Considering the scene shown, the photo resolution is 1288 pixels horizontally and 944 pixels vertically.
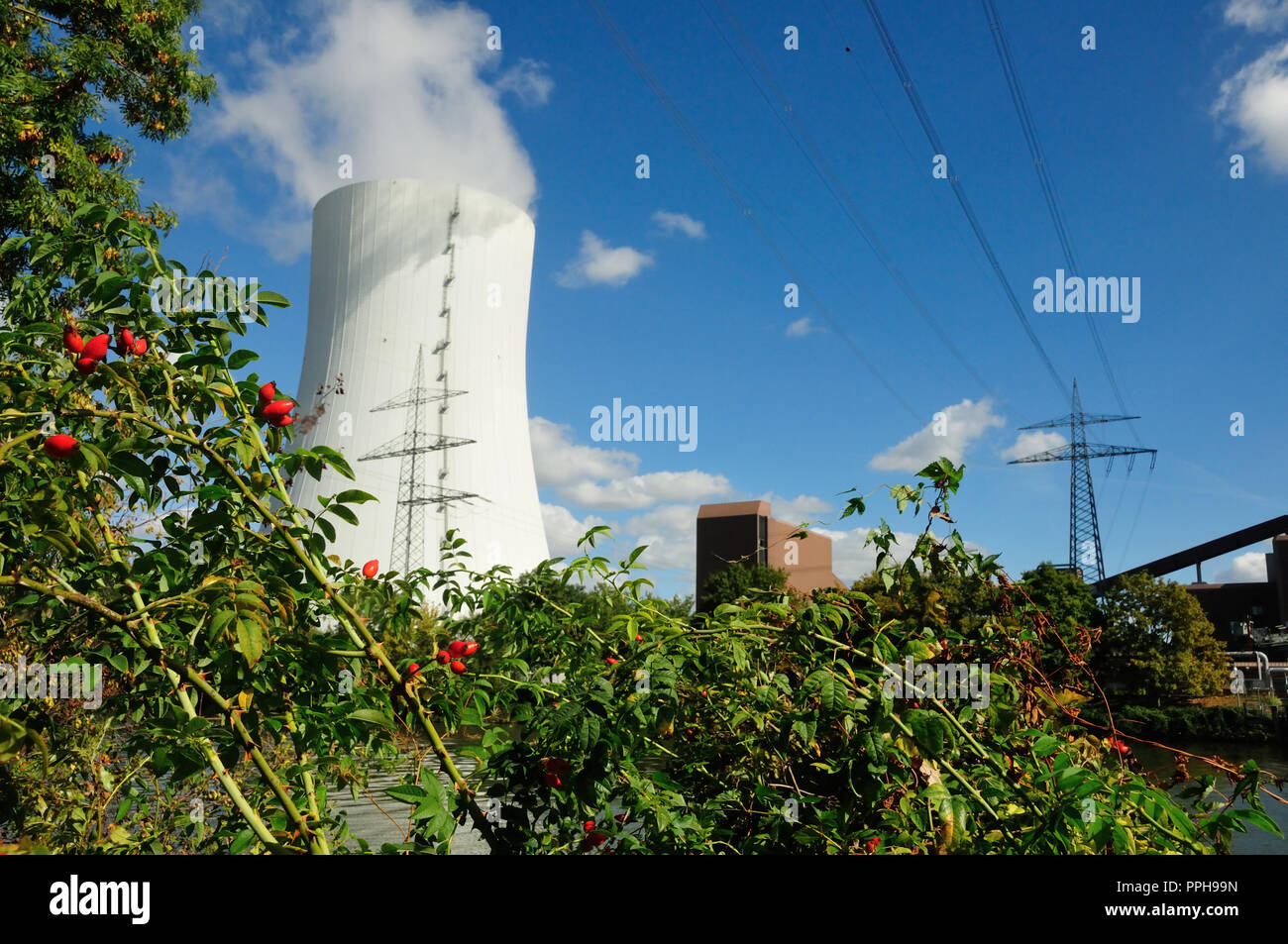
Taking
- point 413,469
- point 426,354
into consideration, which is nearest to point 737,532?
point 413,469

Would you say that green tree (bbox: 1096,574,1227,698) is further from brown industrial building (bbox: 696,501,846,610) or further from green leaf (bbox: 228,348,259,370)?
green leaf (bbox: 228,348,259,370)

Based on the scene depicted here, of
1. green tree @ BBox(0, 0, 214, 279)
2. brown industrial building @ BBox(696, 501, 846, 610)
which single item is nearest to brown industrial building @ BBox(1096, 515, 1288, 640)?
brown industrial building @ BBox(696, 501, 846, 610)

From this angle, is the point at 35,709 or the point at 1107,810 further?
the point at 35,709

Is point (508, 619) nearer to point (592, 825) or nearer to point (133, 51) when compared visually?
point (592, 825)

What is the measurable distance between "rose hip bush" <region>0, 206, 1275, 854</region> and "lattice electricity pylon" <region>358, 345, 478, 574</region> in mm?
19493

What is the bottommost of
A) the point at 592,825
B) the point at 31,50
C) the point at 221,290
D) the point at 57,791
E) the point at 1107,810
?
the point at 57,791

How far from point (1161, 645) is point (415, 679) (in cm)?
3333

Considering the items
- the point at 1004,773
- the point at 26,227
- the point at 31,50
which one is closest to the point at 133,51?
the point at 31,50

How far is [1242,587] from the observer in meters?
45.2

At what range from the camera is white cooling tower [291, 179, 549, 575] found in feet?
68.3

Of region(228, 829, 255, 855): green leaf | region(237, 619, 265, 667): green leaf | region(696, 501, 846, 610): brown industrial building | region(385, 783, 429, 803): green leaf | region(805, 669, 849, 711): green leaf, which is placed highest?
region(696, 501, 846, 610): brown industrial building
